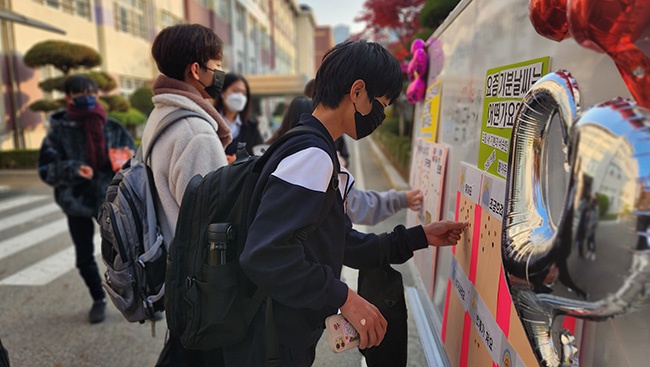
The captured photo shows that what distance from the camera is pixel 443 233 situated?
5.08ft

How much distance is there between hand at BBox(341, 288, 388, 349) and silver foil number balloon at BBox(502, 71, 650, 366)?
17.7 inches

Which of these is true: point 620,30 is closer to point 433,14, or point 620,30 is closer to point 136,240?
point 136,240

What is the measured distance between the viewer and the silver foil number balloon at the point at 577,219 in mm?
546

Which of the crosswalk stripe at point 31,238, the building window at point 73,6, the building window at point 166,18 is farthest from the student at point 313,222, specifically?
the building window at point 166,18

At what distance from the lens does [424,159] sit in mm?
2229

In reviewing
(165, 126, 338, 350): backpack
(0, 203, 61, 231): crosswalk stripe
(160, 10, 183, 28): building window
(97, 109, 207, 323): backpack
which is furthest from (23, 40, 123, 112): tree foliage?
A: (165, 126, 338, 350): backpack

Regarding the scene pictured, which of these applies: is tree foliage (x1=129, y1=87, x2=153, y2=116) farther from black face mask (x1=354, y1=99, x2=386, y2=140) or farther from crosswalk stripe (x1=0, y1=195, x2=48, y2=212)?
black face mask (x1=354, y1=99, x2=386, y2=140)

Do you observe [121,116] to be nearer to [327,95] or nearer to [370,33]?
[370,33]

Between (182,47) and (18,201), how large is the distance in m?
8.07

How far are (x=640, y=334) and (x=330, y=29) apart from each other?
297 feet

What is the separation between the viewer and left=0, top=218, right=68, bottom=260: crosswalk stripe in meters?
5.01

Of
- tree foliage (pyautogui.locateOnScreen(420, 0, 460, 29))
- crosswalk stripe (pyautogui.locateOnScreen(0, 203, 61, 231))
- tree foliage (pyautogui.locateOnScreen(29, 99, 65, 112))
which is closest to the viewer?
tree foliage (pyautogui.locateOnScreen(420, 0, 460, 29))

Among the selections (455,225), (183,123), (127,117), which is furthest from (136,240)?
(127,117)

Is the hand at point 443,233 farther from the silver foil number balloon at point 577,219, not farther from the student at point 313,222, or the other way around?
the silver foil number balloon at point 577,219
